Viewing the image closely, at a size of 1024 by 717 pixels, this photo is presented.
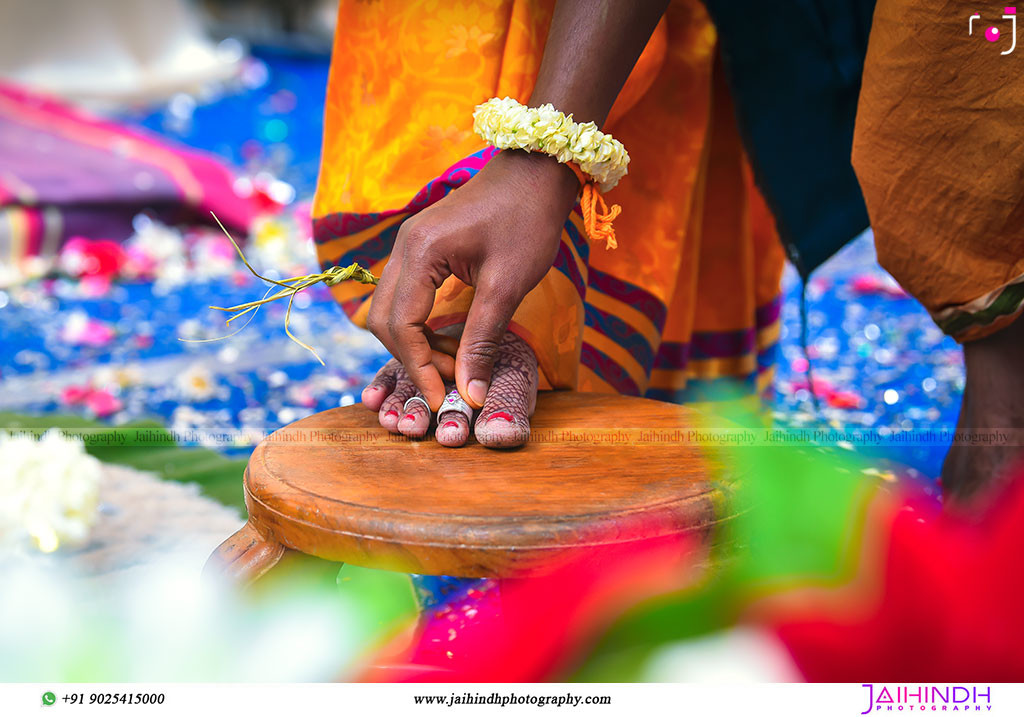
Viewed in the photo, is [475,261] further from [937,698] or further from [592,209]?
[937,698]

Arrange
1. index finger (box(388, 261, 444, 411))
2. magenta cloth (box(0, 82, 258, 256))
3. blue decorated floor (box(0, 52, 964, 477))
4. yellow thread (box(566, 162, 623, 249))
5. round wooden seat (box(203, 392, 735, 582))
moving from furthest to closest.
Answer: magenta cloth (box(0, 82, 258, 256)) → blue decorated floor (box(0, 52, 964, 477)) → yellow thread (box(566, 162, 623, 249)) → index finger (box(388, 261, 444, 411)) → round wooden seat (box(203, 392, 735, 582))

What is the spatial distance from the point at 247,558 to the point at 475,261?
325mm

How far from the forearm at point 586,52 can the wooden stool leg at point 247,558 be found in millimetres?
491

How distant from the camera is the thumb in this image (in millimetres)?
827

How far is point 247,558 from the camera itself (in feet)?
2.47

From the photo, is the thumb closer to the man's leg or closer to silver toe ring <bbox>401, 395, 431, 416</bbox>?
silver toe ring <bbox>401, 395, 431, 416</bbox>

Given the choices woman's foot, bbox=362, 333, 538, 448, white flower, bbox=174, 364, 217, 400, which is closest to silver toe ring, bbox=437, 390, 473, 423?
woman's foot, bbox=362, 333, 538, 448

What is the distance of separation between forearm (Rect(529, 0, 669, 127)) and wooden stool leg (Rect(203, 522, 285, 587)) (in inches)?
19.3

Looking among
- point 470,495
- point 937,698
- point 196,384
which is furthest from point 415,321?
point 196,384

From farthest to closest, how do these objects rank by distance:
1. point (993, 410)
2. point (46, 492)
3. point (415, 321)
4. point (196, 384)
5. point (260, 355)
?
point (260, 355) < point (196, 384) < point (46, 492) < point (993, 410) < point (415, 321)

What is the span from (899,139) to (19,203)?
287 centimetres

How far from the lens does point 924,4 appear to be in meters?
0.97

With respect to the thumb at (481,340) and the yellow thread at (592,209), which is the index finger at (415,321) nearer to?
the thumb at (481,340)

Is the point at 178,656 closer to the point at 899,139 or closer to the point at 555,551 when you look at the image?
the point at 555,551
